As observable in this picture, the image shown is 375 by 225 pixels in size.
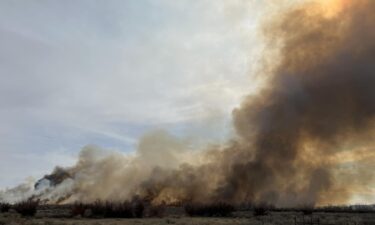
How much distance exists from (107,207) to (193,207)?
892 cm

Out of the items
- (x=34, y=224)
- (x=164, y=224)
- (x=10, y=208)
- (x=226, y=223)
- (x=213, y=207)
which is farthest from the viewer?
(x=213, y=207)

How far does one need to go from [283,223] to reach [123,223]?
11.7 metres

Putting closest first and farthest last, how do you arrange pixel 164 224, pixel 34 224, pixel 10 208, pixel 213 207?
pixel 34 224 < pixel 164 224 < pixel 10 208 < pixel 213 207

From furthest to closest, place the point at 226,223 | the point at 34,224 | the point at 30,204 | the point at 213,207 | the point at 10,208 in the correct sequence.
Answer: the point at 213,207
the point at 10,208
the point at 30,204
the point at 226,223
the point at 34,224

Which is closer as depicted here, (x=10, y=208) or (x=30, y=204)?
(x=30, y=204)

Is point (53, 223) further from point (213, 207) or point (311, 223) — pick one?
point (213, 207)

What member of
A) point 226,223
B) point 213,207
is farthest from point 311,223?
point 213,207

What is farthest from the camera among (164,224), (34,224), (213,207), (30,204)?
(213,207)

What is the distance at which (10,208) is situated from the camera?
144 feet

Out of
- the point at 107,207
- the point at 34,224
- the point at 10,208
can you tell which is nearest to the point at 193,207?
the point at 107,207

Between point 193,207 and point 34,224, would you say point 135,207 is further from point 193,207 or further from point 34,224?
point 34,224

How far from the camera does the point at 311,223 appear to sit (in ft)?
113

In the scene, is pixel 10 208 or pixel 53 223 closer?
pixel 53 223

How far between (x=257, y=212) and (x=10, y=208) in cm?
2311
